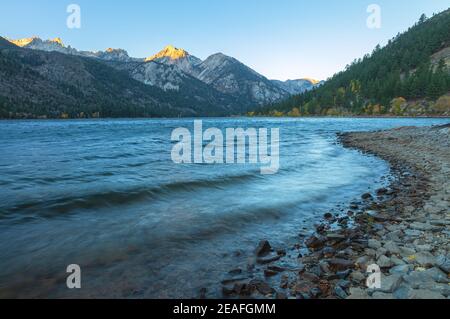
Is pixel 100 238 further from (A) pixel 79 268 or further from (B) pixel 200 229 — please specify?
(B) pixel 200 229

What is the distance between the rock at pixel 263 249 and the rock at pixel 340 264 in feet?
7.01

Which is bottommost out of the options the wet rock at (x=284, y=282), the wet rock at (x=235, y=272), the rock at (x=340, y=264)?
the wet rock at (x=235, y=272)

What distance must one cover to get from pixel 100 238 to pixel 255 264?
6.01m

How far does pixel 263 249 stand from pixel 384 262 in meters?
3.61

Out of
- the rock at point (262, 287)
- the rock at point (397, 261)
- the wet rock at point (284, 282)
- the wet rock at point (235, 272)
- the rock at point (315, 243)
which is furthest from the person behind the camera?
the rock at point (315, 243)

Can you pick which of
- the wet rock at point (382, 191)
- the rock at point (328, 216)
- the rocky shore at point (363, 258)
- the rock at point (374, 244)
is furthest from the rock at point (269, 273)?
the wet rock at point (382, 191)

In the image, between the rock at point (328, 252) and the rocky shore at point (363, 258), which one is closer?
the rocky shore at point (363, 258)

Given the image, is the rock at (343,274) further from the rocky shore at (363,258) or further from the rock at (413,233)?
the rock at (413,233)

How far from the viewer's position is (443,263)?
721 centimetres

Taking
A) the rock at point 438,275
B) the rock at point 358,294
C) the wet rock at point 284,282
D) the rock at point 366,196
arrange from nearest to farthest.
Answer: the rock at point 358,294, the rock at point 438,275, the wet rock at point 284,282, the rock at point 366,196

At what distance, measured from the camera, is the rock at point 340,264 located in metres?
7.89
